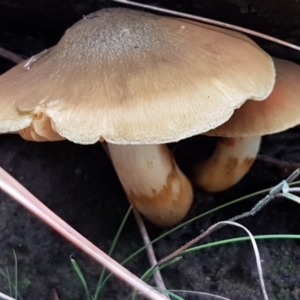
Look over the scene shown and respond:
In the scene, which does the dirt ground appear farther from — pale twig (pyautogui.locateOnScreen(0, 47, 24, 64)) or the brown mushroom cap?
the brown mushroom cap

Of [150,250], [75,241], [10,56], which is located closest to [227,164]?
[150,250]

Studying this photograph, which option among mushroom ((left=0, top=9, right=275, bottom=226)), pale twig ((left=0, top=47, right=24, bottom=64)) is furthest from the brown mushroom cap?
pale twig ((left=0, top=47, right=24, bottom=64))

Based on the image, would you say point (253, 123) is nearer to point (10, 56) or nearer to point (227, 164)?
point (227, 164)

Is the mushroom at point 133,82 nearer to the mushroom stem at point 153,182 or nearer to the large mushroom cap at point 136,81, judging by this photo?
the large mushroom cap at point 136,81

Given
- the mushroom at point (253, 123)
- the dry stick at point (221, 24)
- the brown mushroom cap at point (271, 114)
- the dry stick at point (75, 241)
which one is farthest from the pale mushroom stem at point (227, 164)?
the dry stick at point (75, 241)

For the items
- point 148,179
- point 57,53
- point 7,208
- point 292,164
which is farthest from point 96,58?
point 292,164

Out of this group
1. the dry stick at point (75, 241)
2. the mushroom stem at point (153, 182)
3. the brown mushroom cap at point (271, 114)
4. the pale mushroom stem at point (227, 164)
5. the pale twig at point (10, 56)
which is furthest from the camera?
the pale twig at point (10, 56)
